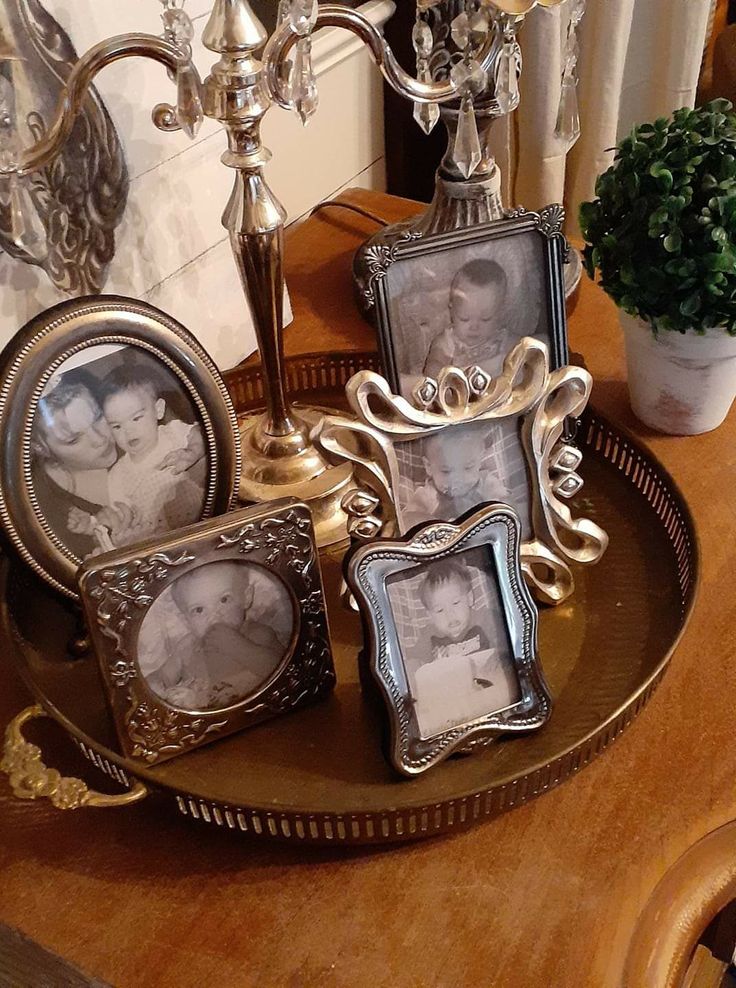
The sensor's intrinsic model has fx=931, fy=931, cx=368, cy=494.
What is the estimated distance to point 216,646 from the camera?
55 cm

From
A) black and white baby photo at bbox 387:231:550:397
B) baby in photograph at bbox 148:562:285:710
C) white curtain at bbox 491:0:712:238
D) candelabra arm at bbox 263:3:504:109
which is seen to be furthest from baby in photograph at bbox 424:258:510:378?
white curtain at bbox 491:0:712:238

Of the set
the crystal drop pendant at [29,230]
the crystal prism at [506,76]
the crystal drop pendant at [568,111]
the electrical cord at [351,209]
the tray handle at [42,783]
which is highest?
the crystal prism at [506,76]

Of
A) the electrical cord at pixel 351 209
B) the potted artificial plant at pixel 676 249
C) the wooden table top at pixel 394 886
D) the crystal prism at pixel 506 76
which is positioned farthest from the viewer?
the electrical cord at pixel 351 209

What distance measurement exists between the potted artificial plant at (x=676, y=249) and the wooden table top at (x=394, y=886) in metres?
0.29

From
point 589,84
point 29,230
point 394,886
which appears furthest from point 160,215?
point 589,84

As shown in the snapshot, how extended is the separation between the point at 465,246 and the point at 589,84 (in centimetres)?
87

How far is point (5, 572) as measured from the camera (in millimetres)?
658

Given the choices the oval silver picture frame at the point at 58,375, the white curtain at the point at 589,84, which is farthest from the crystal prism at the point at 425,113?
the white curtain at the point at 589,84

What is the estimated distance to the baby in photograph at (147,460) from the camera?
60 centimetres

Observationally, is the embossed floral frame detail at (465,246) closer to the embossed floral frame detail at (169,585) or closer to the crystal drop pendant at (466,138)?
the crystal drop pendant at (466,138)

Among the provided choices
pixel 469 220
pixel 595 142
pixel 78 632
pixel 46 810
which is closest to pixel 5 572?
pixel 78 632

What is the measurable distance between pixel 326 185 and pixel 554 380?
31.0 inches

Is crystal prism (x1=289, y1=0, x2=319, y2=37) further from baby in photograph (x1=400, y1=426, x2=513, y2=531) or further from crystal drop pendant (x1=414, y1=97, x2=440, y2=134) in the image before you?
baby in photograph (x1=400, y1=426, x2=513, y2=531)

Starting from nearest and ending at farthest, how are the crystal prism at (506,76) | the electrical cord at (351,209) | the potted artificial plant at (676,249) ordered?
the crystal prism at (506,76), the potted artificial plant at (676,249), the electrical cord at (351,209)
